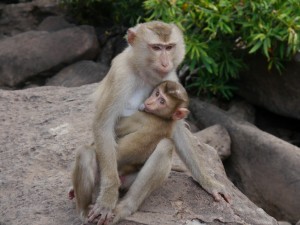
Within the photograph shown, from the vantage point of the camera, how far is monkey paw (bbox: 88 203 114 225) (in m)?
5.18

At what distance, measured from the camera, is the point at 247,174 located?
9.33 metres

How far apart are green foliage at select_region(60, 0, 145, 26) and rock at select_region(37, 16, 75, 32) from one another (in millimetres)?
316

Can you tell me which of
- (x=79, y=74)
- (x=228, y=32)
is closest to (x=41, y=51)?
(x=79, y=74)

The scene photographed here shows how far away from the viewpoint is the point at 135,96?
5.59m

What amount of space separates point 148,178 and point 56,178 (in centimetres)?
127

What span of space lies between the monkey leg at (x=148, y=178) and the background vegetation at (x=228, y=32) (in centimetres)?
398

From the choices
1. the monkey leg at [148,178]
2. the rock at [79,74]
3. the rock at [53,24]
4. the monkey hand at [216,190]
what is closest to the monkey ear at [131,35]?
the monkey leg at [148,178]

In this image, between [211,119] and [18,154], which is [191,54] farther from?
[18,154]

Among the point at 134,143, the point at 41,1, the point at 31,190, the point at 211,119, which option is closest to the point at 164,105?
the point at 134,143

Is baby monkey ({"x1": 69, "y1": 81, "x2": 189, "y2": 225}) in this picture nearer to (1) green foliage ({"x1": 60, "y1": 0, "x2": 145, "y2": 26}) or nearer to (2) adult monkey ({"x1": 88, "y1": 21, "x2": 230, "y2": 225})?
(2) adult monkey ({"x1": 88, "y1": 21, "x2": 230, "y2": 225})

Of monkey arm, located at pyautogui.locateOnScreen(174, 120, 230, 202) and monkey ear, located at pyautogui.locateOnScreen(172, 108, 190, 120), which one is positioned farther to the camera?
monkey arm, located at pyautogui.locateOnScreen(174, 120, 230, 202)

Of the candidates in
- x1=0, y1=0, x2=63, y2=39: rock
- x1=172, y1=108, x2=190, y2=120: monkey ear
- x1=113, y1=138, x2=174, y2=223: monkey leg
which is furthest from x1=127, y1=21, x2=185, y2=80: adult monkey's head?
x1=0, y1=0, x2=63, y2=39: rock

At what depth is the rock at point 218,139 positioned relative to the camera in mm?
9344

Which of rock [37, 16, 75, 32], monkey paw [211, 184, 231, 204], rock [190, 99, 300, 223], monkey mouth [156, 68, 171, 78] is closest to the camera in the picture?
monkey mouth [156, 68, 171, 78]
